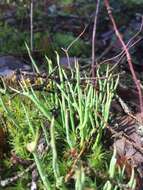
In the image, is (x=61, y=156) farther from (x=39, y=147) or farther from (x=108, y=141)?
(x=108, y=141)

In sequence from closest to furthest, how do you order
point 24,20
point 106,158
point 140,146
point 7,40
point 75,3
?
point 106,158 < point 140,146 < point 7,40 < point 24,20 < point 75,3

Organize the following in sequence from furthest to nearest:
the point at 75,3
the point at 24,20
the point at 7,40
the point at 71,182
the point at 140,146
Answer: the point at 75,3 < the point at 24,20 < the point at 7,40 < the point at 140,146 < the point at 71,182

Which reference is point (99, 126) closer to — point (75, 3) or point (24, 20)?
point (24, 20)

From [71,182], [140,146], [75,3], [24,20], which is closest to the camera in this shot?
[71,182]

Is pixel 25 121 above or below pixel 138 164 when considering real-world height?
above

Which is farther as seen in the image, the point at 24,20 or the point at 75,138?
the point at 24,20

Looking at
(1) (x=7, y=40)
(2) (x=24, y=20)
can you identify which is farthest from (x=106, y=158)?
(2) (x=24, y=20)

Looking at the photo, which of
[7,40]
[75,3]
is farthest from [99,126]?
[75,3]

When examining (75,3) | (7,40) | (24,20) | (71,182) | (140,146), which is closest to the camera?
(71,182)

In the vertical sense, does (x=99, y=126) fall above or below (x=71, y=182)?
above
